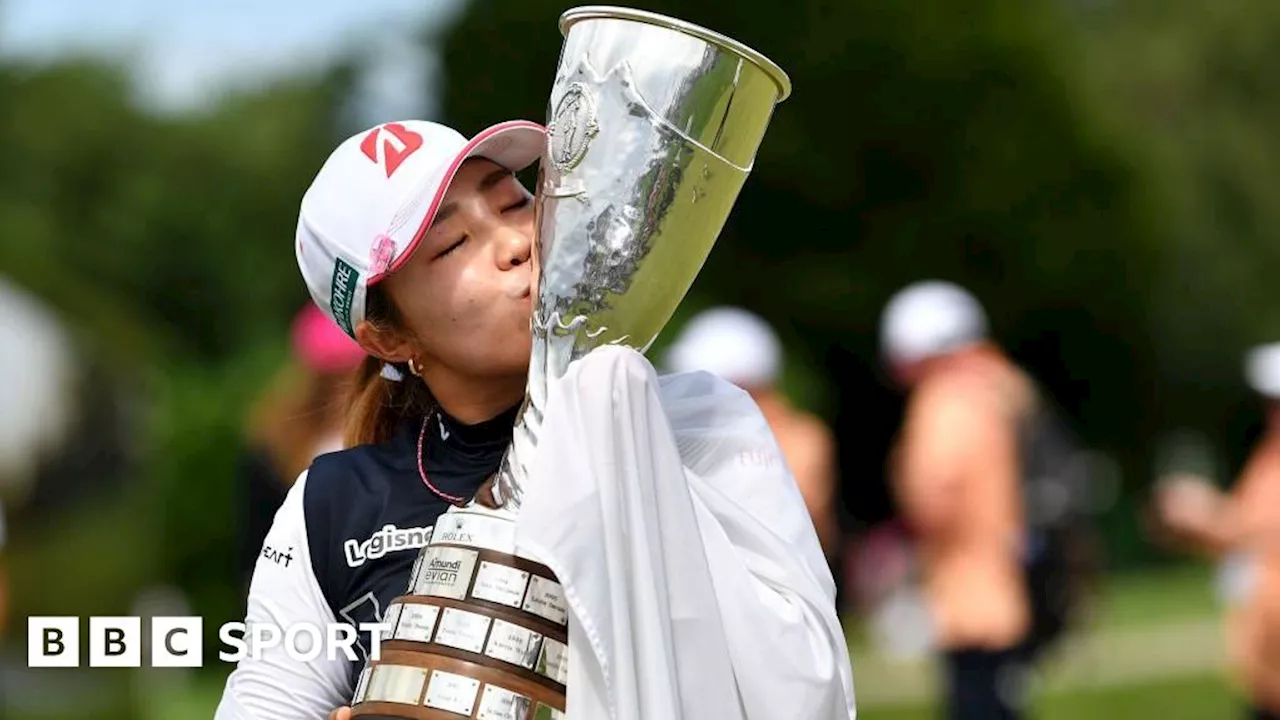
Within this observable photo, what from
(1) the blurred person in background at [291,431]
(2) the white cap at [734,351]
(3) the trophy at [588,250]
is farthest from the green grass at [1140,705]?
(3) the trophy at [588,250]

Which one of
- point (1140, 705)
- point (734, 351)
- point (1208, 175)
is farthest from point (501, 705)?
point (1208, 175)

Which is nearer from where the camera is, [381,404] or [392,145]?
[392,145]

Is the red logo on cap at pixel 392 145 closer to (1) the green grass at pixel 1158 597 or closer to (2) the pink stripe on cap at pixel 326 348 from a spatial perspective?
(2) the pink stripe on cap at pixel 326 348

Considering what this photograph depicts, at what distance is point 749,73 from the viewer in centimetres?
218

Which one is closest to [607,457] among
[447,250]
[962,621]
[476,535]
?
[476,535]

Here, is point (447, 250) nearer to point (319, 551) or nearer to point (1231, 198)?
point (319, 551)

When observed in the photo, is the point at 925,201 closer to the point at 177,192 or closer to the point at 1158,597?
the point at 1158,597

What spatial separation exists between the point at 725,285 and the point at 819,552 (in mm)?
22797

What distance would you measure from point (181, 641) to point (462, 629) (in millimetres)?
1075

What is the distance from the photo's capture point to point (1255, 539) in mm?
7270

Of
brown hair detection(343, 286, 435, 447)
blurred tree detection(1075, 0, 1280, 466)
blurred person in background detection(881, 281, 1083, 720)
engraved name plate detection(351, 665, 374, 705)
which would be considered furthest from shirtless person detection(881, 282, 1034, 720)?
blurred tree detection(1075, 0, 1280, 466)

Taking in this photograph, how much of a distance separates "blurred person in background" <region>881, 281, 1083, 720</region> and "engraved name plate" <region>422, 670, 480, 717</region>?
16.3 feet

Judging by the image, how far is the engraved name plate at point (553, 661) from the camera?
2.21 m

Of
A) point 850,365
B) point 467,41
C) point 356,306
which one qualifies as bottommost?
point 356,306
